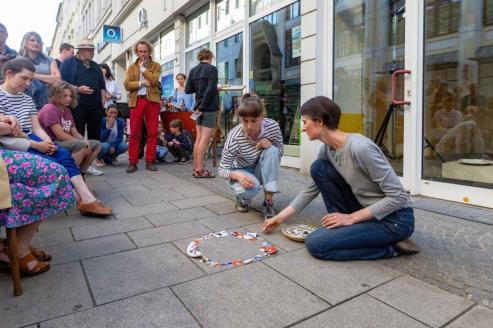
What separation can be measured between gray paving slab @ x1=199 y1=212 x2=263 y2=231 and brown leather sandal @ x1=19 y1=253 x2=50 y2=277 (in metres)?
1.29

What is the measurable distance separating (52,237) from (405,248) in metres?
2.60

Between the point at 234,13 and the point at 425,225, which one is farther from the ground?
the point at 234,13

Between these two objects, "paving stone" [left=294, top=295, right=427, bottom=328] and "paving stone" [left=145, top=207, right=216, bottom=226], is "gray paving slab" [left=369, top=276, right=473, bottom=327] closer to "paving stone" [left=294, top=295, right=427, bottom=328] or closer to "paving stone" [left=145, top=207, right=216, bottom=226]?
"paving stone" [left=294, top=295, right=427, bottom=328]

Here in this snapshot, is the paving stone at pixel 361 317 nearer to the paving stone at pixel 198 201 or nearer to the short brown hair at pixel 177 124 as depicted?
the paving stone at pixel 198 201

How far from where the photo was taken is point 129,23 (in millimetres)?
16141

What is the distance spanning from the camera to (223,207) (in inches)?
155

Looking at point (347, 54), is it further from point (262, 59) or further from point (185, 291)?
point (185, 291)

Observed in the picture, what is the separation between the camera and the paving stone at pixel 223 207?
12.5 ft

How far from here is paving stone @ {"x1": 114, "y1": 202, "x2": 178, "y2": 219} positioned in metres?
3.74

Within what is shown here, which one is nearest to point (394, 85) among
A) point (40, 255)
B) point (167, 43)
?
point (40, 255)

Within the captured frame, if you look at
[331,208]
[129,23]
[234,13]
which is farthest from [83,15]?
[331,208]

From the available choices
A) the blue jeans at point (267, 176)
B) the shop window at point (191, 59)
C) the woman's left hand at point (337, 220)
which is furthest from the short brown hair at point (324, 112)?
the shop window at point (191, 59)

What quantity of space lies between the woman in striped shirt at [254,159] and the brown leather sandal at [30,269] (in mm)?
1575

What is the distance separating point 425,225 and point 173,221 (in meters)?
2.11
